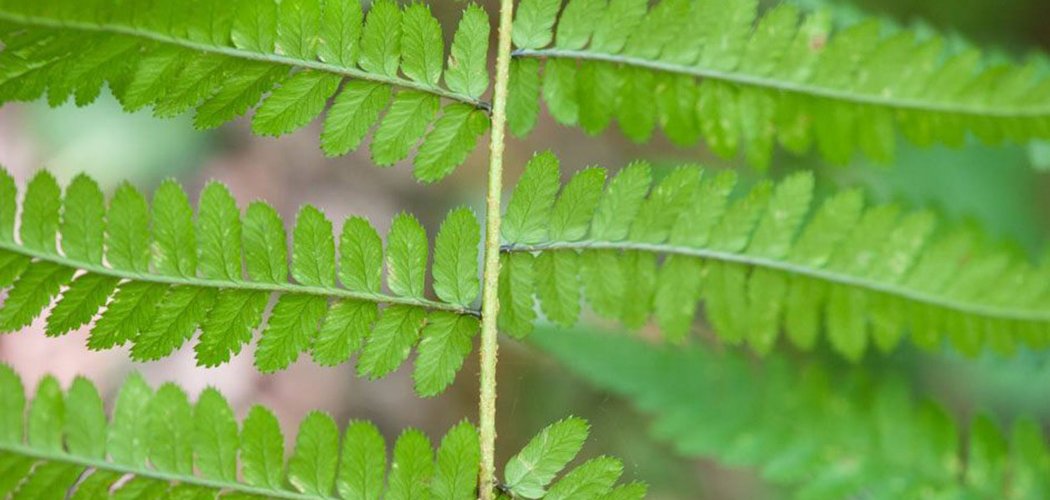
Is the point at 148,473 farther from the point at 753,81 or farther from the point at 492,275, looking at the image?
the point at 753,81

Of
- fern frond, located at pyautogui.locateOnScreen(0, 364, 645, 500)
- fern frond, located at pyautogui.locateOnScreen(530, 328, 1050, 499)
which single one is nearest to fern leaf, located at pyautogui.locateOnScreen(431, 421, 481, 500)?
fern frond, located at pyautogui.locateOnScreen(0, 364, 645, 500)

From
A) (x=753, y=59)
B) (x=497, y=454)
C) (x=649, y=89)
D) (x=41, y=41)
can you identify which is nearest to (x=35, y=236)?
(x=41, y=41)

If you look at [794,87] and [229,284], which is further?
[794,87]

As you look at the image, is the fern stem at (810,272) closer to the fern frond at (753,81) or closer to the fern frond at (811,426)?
the fern frond at (753,81)

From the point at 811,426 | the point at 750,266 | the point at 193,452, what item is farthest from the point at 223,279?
the point at 811,426

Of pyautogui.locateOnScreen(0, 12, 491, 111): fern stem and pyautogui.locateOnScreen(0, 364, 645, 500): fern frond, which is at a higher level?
pyautogui.locateOnScreen(0, 12, 491, 111): fern stem

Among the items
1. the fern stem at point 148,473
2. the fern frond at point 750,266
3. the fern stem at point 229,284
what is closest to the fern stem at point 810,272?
the fern frond at point 750,266

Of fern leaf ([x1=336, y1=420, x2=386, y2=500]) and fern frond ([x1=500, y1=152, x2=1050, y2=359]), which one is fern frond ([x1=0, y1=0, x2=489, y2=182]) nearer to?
fern frond ([x1=500, y1=152, x2=1050, y2=359])
